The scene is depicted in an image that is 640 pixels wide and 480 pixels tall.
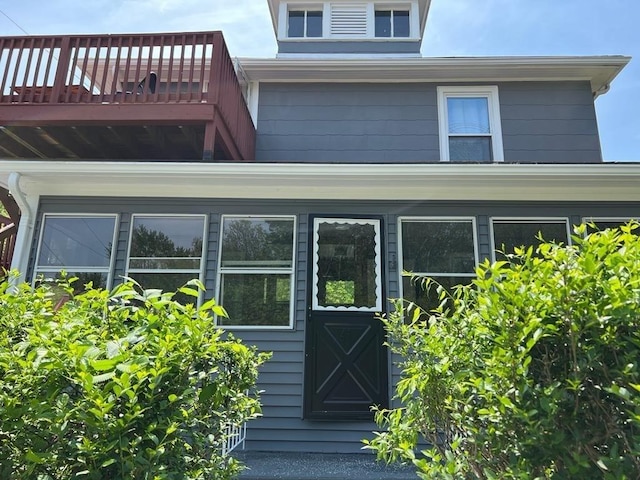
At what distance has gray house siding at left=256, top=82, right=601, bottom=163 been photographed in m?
6.19

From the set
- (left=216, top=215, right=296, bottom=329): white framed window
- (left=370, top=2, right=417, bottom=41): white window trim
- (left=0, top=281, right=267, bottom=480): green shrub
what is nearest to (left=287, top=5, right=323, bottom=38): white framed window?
(left=370, top=2, right=417, bottom=41): white window trim

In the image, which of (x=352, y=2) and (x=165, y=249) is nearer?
(x=165, y=249)

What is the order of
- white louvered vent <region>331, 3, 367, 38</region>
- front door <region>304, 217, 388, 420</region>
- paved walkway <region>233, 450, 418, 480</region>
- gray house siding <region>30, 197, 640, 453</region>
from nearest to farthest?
paved walkway <region>233, 450, 418, 480</region>
front door <region>304, 217, 388, 420</region>
gray house siding <region>30, 197, 640, 453</region>
white louvered vent <region>331, 3, 367, 38</region>

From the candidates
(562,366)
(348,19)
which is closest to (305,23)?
(348,19)

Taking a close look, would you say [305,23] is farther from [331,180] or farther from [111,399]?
[111,399]

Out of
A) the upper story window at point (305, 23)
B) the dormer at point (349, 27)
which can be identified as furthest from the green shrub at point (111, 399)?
the upper story window at point (305, 23)

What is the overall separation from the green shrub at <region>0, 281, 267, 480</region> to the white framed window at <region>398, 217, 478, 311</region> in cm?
337

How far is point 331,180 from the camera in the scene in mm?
4398

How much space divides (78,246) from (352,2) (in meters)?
6.36

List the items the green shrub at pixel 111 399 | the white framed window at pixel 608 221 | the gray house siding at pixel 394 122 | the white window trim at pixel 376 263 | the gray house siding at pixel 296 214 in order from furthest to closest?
the gray house siding at pixel 394 122 < the white framed window at pixel 608 221 < the white window trim at pixel 376 263 < the gray house siding at pixel 296 214 < the green shrub at pixel 111 399

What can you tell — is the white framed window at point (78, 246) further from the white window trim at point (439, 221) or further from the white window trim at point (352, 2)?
the white window trim at point (352, 2)

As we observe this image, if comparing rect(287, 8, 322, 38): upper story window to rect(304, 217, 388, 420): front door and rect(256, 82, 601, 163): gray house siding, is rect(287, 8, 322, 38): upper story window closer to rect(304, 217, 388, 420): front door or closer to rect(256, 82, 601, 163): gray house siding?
rect(256, 82, 601, 163): gray house siding

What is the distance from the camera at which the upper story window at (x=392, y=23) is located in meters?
7.74

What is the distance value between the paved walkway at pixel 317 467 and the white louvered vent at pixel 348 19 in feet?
22.9
